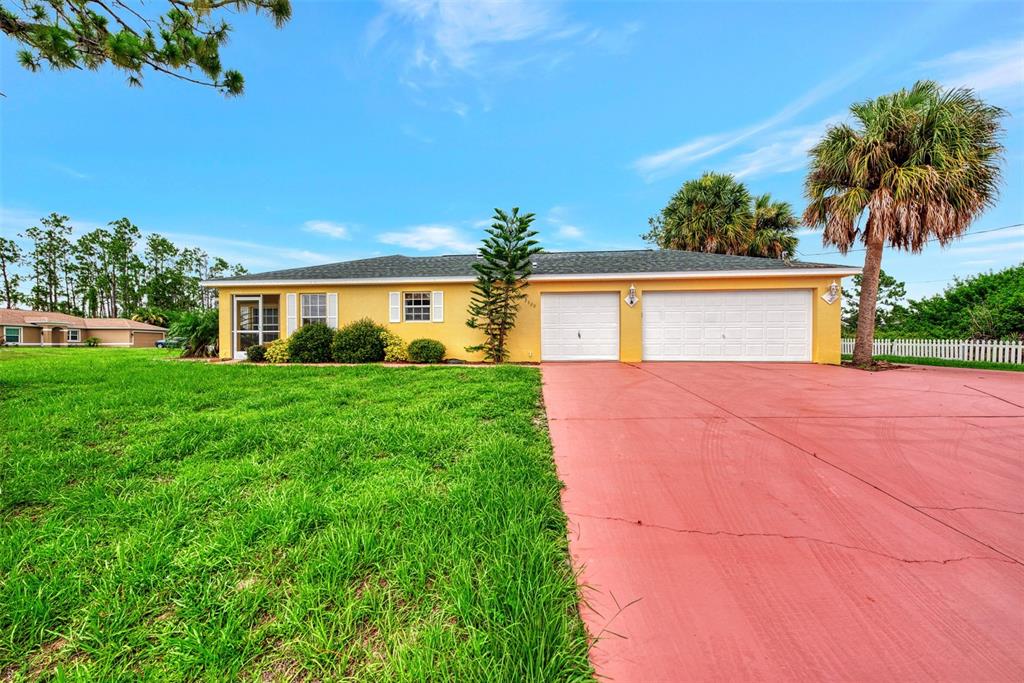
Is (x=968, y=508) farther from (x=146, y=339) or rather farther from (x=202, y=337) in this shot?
(x=146, y=339)

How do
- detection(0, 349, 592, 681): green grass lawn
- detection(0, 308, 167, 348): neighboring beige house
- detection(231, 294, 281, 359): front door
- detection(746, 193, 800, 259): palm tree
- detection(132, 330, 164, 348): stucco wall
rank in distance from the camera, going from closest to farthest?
detection(0, 349, 592, 681): green grass lawn → detection(231, 294, 281, 359): front door → detection(746, 193, 800, 259): palm tree → detection(0, 308, 167, 348): neighboring beige house → detection(132, 330, 164, 348): stucco wall

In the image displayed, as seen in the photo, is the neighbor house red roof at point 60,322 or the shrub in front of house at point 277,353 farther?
the neighbor house red roof at point 60,322

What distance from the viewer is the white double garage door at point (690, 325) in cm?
1055

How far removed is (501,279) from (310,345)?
611cm

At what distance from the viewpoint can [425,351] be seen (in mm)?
11070

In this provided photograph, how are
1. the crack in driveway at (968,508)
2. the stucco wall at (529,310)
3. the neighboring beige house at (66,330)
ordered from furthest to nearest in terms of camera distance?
1. the neighboring beige house at (66,330)
2. the stucco wall at (529,310)
3. the crack in driveway at (968,508)

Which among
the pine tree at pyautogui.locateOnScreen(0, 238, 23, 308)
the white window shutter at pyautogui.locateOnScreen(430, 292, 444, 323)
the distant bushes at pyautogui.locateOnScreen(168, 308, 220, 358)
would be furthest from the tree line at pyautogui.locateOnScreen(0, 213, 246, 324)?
the white window shutter at pyautogui.locateOnScreen(430, 292, 444, 323)

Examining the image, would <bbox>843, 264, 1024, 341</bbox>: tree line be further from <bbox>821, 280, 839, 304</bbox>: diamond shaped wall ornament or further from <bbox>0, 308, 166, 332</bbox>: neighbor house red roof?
<bbox>0, 308, 166, 332</bbox>: neighbor house red roof

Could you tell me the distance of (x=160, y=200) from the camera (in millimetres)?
25125

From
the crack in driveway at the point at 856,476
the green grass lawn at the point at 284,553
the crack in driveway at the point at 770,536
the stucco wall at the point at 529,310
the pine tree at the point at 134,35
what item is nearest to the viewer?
the green grass lawn at the point at 284,553

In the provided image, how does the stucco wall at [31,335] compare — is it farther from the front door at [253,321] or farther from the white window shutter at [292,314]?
the white window shutter at [292,314]

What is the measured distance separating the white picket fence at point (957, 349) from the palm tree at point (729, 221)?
592cm

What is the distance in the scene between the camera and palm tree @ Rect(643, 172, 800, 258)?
17281 mm

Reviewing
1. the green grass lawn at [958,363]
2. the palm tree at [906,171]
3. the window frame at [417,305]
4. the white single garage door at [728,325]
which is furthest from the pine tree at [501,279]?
the green grass lawn at [958,363]
